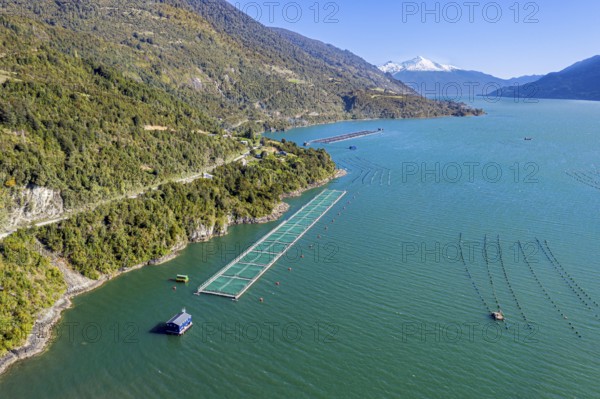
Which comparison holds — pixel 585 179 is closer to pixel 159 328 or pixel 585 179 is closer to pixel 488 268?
pixel 488 268

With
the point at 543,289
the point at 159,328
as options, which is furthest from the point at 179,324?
the point at 543,289

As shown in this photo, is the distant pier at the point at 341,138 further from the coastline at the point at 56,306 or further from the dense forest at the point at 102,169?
the coastline at the point at 56,306

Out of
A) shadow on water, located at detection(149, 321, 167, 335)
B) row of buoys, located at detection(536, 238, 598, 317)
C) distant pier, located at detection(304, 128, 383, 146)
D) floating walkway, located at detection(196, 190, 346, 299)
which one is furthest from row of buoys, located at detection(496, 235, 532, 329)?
distant pier, located at detection(304, 128, 383, 146)

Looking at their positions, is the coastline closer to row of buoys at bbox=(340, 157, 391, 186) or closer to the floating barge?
the floating barge

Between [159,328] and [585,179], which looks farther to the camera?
[585,179]

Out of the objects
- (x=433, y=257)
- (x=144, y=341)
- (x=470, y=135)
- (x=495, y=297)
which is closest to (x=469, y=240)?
(x=433, y=257)

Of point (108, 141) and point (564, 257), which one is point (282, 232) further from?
point (564, 257)

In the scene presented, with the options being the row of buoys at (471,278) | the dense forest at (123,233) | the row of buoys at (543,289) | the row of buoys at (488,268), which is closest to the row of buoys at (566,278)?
the row of buoys at (543,289)
